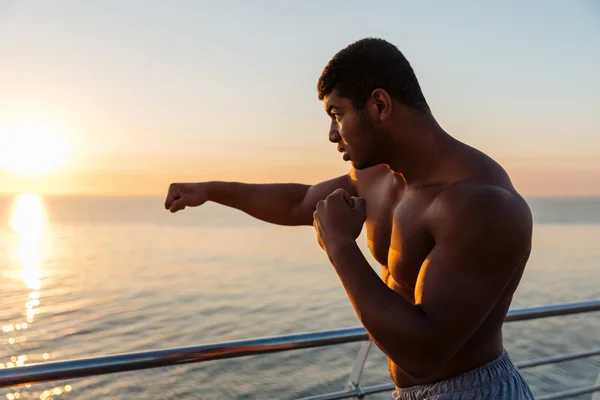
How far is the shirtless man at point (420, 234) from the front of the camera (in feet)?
4.33

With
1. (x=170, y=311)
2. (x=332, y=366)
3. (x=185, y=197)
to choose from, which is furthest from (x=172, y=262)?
(x=185, y=197)

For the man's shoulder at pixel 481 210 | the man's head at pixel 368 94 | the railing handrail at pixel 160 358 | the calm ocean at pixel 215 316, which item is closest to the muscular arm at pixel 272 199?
the railing handrail at pixel 160 358

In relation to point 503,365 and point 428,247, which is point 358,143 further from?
point 503,365

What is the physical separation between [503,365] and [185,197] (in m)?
1.23

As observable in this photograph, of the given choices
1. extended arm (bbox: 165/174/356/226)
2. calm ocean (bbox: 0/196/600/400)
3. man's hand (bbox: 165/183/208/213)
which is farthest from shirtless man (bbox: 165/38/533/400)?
calm ocean (bbox: 0/196/600/400)

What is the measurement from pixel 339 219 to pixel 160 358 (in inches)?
25.5

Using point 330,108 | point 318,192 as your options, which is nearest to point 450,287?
point 330,108

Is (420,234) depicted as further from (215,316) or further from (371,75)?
(215,316)

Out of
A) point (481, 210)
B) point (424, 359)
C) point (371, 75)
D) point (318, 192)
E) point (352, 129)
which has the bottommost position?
point (424, 359)

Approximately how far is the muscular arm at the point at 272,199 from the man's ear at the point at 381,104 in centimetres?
72

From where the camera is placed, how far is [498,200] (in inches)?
54.3

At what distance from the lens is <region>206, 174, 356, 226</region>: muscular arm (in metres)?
2.26

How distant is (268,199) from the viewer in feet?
7.50

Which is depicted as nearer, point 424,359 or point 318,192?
point 424,359
